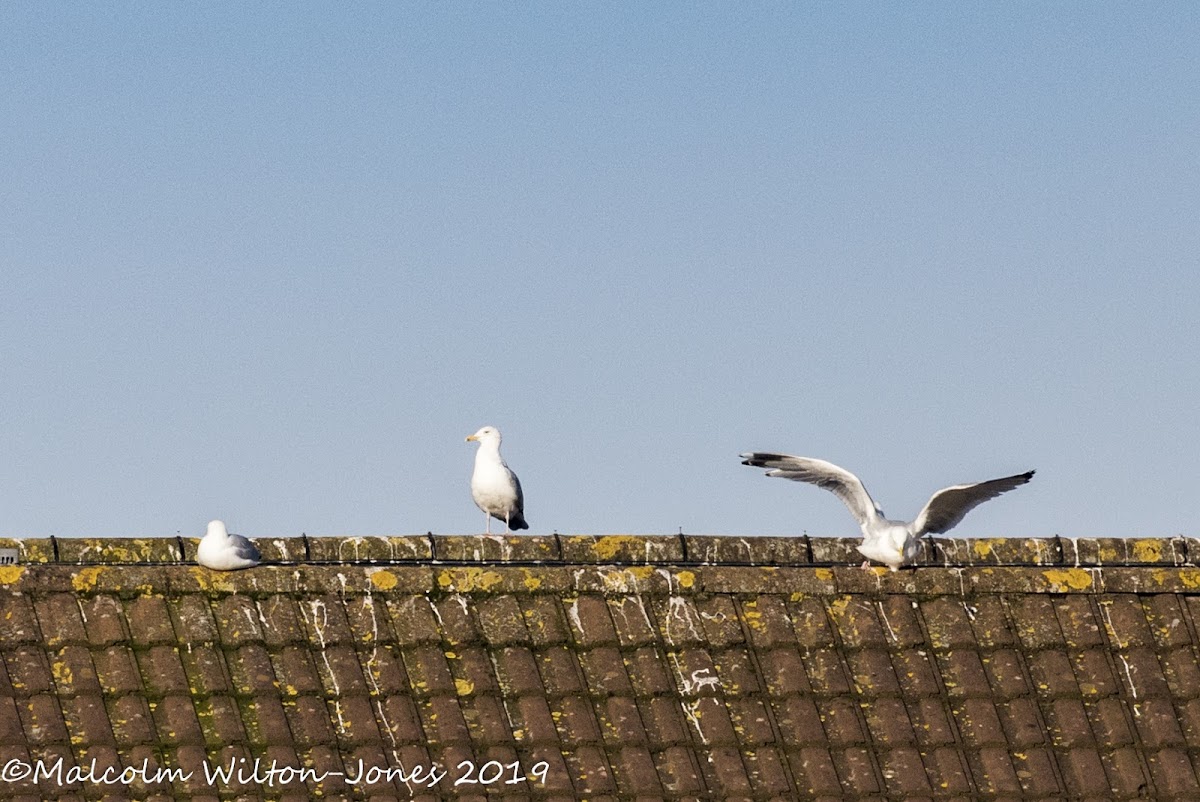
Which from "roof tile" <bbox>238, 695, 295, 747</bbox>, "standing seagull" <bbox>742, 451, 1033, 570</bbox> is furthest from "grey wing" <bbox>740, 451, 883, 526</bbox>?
"roof tile" <bbox>238, 695, 295, 747</bbox>

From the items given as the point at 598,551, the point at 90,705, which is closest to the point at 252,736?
the point at 90,705

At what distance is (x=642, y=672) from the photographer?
368 inches

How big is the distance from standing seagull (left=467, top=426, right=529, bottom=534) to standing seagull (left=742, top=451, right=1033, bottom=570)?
15.5ft

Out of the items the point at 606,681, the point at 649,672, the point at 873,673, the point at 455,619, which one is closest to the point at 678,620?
the point at 649,672

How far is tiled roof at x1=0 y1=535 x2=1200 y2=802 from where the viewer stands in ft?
28.8

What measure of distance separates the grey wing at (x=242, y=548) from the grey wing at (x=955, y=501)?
3.98 metres

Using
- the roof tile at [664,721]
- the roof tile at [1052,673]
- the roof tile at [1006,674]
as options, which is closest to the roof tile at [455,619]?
the roof tile at [664,721]

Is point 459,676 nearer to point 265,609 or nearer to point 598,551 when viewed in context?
point 265,609

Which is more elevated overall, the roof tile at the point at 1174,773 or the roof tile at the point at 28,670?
the roof tile at the point at 28,670

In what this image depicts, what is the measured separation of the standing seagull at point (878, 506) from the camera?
10586 millimetres

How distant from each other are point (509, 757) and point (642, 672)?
881 millimetres

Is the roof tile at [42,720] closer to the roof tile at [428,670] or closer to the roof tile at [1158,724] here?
the roof tile at [428,670]

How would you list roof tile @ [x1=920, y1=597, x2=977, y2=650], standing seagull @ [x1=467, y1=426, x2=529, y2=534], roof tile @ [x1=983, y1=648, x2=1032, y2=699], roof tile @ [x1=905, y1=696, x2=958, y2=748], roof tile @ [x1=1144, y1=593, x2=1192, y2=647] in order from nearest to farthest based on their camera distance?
roof tile @ [x1=905, y1=696, x2=958, y2=748] < roof tile @ [x1=983, y1=648, x2=1032, y2=699] < roof tile @ [x1=920, y1=597, x2=977, y2=650] < roof tile @ [x1=1144, y1=593, x2=1192, y2=647] < standing seagull @ [x1=467, y1=426, x2=529, y2=534]

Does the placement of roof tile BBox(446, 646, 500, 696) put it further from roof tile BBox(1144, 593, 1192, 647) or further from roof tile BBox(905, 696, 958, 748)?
roof tile BBox(1144, 593, 1192, 647)
